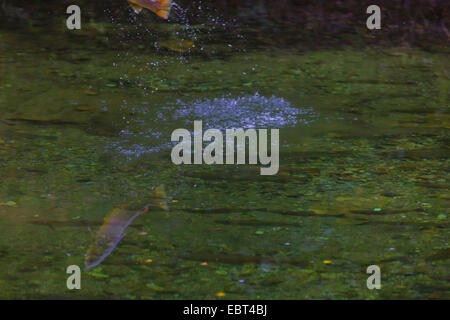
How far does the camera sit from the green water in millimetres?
2570

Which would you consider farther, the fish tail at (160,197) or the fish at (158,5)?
the fish at (158,5)

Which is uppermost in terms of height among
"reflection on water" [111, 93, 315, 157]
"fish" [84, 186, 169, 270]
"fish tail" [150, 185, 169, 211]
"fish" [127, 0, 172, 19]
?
"fish" [127, 0, 172, 19]

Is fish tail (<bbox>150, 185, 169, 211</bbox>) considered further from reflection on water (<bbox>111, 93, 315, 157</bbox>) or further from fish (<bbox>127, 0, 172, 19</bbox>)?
fish (<bbox>127, 0, 172, 19</bbox>)

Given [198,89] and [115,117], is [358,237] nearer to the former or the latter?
[115,117]

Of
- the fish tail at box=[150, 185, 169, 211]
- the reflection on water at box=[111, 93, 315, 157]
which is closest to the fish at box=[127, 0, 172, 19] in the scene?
the reflection on water at box=[111, 93, 315, 157]

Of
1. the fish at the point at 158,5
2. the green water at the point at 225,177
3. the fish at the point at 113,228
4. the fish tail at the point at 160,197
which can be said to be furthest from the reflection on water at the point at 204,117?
the fish at the point at 158,5

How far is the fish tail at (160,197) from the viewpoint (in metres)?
3.17

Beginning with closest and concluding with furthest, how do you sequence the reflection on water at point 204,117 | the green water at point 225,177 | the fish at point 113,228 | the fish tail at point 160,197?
the green water at point 225,177 < the fish at point 113,228 < the fish tail at point 160,197 < the reflection on water at point 204,117

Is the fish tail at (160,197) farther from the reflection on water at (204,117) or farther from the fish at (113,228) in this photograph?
the reflection on water at (204,117)

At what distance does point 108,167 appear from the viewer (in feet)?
11.9
